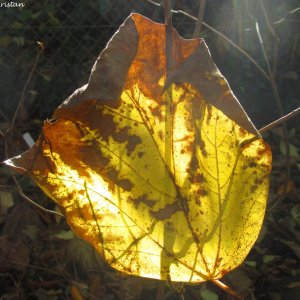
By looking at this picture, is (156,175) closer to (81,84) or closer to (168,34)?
(168,34)

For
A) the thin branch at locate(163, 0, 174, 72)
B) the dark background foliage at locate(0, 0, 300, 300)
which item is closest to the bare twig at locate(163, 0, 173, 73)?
the thin branch at locate(163, 0, 174, 72)

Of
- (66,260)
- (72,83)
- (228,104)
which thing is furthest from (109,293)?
(72,83)

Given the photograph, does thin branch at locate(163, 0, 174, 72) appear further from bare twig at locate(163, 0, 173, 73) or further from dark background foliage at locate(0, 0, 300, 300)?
dark background foliage at locate(0, 0, 300, 300)

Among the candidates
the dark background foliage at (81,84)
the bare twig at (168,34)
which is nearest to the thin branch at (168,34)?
the bare twig at (168,34)

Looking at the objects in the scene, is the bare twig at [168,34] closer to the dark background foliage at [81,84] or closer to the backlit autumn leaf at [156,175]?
the backlit autumn leaf at [156,175]

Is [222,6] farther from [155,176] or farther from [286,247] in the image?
[155,176]

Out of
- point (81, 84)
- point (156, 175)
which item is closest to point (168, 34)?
point (156, 175)
